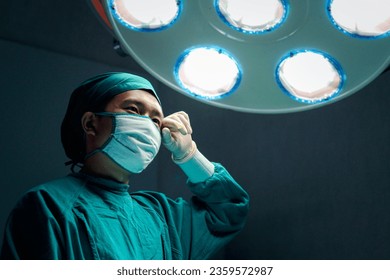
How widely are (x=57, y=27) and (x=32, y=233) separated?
57.3 inches

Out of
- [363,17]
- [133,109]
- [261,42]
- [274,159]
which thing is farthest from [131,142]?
[274,159]

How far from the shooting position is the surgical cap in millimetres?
1692

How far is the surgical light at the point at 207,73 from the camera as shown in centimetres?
138

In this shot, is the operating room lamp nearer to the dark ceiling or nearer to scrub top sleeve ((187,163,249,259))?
scrub top sleeve ((187,163,249,259))

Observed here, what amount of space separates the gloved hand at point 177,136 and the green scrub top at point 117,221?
128mm

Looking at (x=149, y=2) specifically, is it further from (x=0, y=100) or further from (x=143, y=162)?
(x=0, y=100)

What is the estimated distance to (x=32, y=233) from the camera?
1369 millimetres

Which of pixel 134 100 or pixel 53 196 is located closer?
pixel 53 196

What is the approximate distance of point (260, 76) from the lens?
1.38 metres

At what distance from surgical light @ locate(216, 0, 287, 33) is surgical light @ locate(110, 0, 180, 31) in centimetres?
12

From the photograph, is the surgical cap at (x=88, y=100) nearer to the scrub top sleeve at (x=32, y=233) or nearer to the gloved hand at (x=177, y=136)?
the gloved hand at (x=177, y=136)

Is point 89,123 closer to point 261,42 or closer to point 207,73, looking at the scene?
point 207,73

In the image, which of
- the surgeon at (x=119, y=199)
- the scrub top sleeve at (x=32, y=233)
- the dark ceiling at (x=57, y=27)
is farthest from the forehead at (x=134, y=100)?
the dark ceiling at (x=57, y=27)

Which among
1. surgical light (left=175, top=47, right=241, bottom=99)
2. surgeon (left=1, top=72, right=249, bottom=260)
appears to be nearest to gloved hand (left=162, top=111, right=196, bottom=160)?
surgeon (left=1, top=72, right=249, bottom=260)
